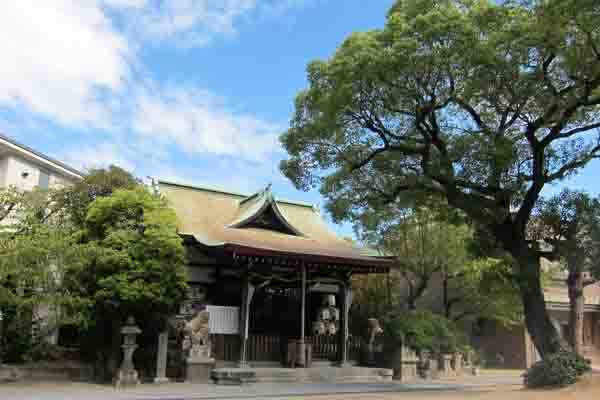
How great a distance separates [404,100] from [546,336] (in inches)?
259

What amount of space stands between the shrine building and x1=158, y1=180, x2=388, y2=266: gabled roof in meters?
0.03

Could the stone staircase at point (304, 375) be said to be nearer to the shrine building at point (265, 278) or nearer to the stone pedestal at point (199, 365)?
the stone pedestal at point (199, 365)

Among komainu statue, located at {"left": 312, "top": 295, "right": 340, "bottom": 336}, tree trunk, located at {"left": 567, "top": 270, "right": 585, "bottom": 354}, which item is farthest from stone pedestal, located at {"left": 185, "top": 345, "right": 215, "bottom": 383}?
tree trunk, located at {"left": 567, "top": 270, "right": 585, "bottom": 354}

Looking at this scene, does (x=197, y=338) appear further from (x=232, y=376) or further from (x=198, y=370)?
(x=232, y=376)

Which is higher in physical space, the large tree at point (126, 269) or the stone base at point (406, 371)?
the large tree at point (126, 269)

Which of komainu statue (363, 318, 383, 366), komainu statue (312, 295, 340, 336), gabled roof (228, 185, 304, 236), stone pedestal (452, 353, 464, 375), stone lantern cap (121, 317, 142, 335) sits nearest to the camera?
stone lantern cap (121, 317, 142, 335)

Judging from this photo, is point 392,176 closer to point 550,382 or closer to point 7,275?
point 550,382

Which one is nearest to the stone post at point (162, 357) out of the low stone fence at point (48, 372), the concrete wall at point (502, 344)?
the low stone fence at point (48, 372)

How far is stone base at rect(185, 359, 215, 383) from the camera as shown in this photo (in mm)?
14344

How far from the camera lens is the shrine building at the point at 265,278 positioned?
627 inches

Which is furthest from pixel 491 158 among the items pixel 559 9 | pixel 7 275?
pixel 7 275

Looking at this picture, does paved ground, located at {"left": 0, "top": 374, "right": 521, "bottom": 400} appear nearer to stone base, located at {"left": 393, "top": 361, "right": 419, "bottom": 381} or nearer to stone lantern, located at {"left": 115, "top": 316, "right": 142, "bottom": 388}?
stone lantern, located at {"left": 115, "top": 316, "right": 142, "bottom": 388}

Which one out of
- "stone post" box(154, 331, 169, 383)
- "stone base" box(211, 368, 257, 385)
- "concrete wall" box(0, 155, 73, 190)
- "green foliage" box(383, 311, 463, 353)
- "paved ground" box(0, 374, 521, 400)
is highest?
"concrete wall" box(0, 155, 73, 190)

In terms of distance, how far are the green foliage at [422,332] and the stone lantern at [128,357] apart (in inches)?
318
